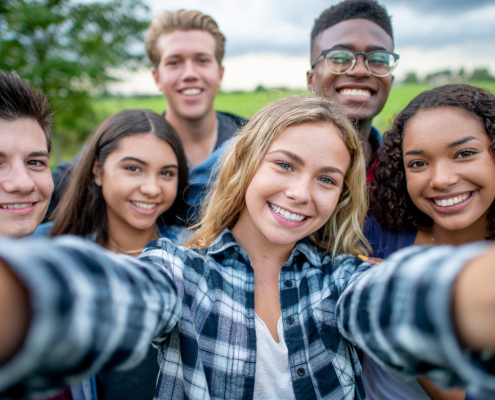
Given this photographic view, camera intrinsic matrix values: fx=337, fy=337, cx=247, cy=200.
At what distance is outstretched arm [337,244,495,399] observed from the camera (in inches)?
27.3

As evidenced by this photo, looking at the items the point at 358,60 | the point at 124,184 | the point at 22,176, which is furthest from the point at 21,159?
the point at 358,60

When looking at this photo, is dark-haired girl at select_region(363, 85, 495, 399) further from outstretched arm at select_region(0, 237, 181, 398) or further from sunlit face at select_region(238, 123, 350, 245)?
outstretched arm at select_region(0, 237, 181, 398)

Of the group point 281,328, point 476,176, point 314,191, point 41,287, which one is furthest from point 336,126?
point 41,287

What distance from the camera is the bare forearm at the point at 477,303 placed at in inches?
26.6

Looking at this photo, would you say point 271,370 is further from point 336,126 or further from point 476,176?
point 476,176

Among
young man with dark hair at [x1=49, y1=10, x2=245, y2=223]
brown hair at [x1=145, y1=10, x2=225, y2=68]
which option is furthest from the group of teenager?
brown hair at [x1=145, y1=10, x2=225, y2=68]

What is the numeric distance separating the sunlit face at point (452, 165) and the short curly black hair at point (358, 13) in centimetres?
134

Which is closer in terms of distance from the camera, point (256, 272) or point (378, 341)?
point (378, 341)

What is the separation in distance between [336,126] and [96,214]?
1.84 m

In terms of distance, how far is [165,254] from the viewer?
146cm

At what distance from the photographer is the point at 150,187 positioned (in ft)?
7.64

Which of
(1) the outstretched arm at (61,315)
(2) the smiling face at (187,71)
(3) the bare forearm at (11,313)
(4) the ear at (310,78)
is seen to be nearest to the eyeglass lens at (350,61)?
(4) the ear at (310,78)

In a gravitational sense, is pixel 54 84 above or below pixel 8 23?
below

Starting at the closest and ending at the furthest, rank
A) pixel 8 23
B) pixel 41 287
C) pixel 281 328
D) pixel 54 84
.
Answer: pixel 41 287 → pixel 281 328 → pixel 8 23 → pixel 54 84
